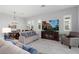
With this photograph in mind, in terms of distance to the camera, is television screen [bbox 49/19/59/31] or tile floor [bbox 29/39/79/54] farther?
television screen [bbox 49/19/59/31]

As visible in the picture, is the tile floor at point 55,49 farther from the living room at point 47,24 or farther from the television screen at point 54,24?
the television screen at point 54,24

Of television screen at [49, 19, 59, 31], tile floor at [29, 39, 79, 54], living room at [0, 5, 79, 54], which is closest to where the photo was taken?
tile floor at [29, 39, 79, 54]

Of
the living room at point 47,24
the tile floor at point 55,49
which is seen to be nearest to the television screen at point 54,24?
the living room at point 47,24

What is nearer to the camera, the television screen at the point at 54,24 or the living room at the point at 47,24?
the living room at the point at 47,24

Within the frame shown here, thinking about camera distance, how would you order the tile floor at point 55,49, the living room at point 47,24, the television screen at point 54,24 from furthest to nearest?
the television screen at point 54,24, the living room at point 47,24, the tile floor at point 55,49

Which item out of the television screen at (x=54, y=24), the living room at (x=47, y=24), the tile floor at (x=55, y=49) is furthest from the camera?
the television screen at (x=54, y=24)

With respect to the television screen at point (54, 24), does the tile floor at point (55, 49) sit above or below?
below

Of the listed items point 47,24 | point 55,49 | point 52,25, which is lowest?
point 55,49

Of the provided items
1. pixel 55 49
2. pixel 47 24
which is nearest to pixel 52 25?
pixel 47 24

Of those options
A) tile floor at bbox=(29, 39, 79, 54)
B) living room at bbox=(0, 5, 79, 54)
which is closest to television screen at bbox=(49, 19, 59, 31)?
living room at bbox=(0, 5, 79, 54)

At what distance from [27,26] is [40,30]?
2291mm

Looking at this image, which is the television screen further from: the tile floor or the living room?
the tile floor

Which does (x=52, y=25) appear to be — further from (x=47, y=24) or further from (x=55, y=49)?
(x=55, y=49)
